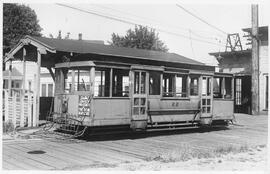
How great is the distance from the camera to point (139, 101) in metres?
11.9

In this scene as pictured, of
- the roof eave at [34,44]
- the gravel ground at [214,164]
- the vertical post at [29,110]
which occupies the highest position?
the roof eave at [34,44]

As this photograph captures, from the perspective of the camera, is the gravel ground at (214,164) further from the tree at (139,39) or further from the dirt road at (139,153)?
the tree at (139,39)

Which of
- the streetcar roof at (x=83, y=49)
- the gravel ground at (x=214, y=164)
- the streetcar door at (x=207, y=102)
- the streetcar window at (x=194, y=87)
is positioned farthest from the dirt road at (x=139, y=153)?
the streetcar roof at (x=83, y=49)

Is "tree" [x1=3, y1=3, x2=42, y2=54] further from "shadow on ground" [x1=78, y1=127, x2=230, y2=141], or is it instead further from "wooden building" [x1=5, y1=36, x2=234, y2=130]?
"shadow on ground" [x1=78, y1=127, x2=230, y2=141]

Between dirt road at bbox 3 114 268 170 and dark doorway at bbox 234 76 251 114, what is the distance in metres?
9.48

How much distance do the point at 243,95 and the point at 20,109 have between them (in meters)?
14.5

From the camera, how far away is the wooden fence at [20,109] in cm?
1295

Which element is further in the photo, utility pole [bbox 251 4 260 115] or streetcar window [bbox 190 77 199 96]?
utility pole [bbox 251 4 260 115]

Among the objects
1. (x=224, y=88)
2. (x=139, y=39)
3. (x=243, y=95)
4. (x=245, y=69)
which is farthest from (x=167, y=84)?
(x=139, y=39)

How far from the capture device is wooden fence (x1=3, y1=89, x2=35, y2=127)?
12955mm

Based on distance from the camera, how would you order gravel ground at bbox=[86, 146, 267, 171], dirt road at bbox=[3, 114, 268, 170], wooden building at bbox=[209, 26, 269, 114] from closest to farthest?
gravel ground at bbox=[86, 146, 267, 171]
dirt road at bbox=[3, 114, 268, 170]
wooden building at bbox=[209, 26, 269, 114]

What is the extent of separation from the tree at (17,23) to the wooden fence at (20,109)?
22.6 meters

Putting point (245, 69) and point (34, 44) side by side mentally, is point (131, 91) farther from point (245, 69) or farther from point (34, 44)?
point (245, 69)

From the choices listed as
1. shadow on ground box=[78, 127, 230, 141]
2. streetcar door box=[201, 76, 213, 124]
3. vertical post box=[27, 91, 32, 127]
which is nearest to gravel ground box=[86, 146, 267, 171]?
shadow on ground box=[78, 127, 230, 141]
